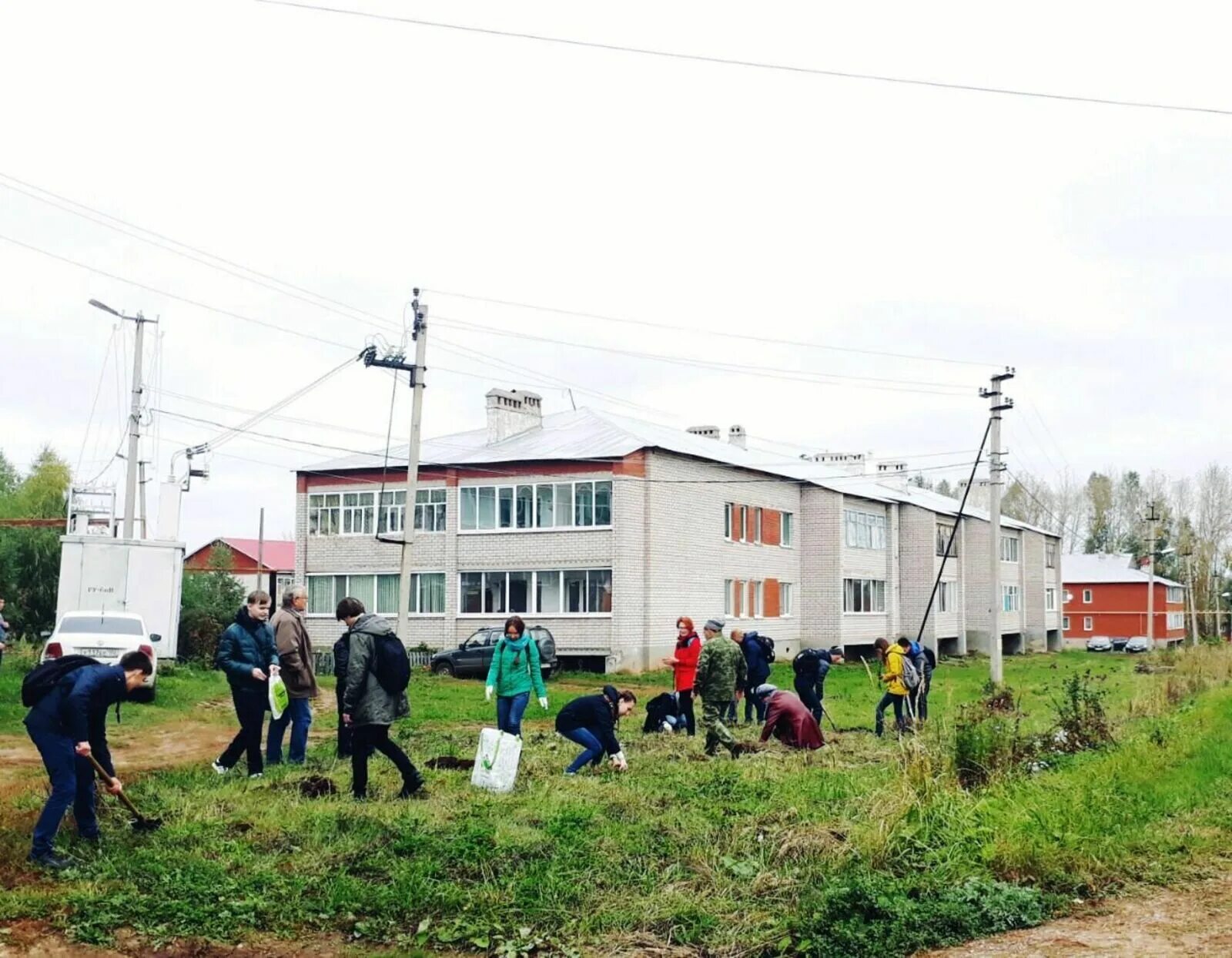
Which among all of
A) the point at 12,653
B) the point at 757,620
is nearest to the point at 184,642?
the point at 12,653

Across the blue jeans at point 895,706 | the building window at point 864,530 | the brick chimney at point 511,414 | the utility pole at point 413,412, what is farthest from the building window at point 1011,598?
the blue jeans at point 895,706

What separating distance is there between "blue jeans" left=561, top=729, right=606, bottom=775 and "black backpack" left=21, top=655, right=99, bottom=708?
505 centimetres

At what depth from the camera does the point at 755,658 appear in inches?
725

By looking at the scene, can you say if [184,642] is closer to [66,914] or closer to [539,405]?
[539,405]

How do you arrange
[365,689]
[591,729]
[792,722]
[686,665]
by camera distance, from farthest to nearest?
[686,665]
[792,722]
[591,729]
[365,689]

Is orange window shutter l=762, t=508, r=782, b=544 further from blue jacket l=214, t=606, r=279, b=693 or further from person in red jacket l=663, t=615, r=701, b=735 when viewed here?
blue jacket l=214, t=606, r=279, b=693

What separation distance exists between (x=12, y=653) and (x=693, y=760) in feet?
71.3

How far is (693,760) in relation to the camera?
43.9 ft

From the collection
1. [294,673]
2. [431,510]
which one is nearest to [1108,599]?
[431,510]

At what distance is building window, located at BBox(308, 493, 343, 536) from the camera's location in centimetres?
3856

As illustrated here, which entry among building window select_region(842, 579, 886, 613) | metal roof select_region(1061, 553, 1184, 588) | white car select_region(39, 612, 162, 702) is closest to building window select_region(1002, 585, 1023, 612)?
metal roof select_region(1061, 553, 1184, 588)

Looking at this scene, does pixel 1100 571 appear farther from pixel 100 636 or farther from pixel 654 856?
pixel 654 856

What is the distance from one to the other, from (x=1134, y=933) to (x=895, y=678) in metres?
9.96

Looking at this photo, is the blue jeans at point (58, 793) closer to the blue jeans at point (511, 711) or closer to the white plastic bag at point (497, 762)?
the white plastic bag at point (497, 762)
